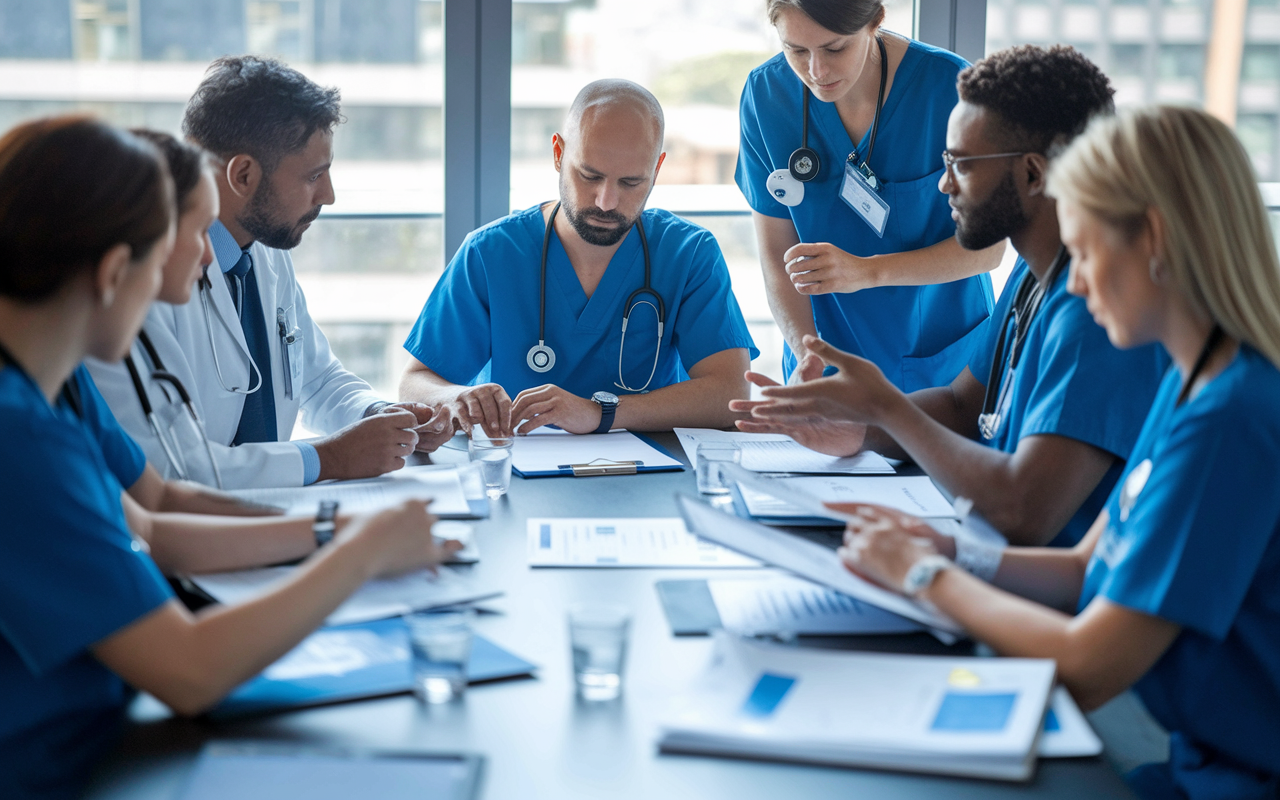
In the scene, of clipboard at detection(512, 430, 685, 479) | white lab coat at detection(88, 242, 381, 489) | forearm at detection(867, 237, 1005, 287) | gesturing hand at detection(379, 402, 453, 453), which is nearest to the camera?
white lab coat at detection(88, 242, 381, 489)

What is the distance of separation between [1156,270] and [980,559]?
40 cm

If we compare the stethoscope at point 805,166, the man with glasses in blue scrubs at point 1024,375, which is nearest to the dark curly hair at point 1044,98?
the man with glasses in blue scrubs at point 1024,375

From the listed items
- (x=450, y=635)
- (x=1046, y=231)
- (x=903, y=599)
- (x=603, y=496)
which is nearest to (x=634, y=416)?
(x=603, y=496)

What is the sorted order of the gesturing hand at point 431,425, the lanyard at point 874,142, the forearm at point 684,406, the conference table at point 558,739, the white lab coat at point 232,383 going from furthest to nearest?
1. the lanyard at point 874,142
2. the forearm at point 684,406
3. the gesturing hand at point 431,425
4. the white lab coat at point 232,383
5. the conference table at point 558,739

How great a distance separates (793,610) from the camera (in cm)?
119

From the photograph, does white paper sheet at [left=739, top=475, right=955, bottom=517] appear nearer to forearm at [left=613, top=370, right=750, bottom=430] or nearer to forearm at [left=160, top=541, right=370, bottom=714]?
forearm at [left=613, top=370, right=750, bottom=430]

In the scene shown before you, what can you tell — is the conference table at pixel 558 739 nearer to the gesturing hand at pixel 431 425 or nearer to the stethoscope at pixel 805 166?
the gesturing hand at pixel 431 425

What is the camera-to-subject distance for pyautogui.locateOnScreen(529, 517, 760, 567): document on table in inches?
52.8

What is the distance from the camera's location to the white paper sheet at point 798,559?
1.10m

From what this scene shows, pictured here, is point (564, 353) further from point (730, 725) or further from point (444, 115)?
point (730, 725)

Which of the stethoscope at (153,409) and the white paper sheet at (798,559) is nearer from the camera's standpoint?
the white paper sheet at (798,559)

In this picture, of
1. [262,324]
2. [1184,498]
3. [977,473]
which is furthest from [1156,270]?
[262,324]

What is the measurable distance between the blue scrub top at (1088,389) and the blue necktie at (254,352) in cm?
139

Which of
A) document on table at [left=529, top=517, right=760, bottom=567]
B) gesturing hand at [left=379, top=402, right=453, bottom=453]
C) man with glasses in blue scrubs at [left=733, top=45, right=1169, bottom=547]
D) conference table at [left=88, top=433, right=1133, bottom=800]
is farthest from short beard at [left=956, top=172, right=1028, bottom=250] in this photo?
gesturing hand at [left=379, top=402, right=453, bottom=453]
